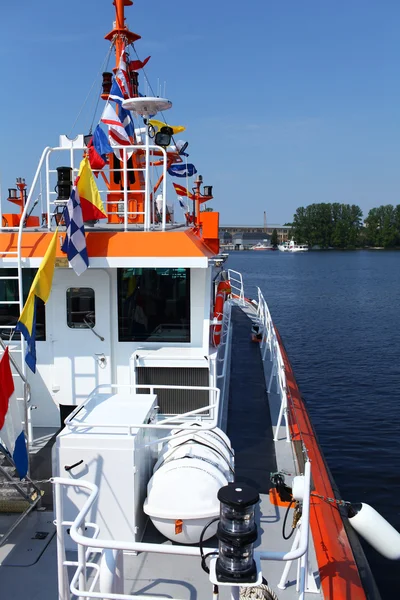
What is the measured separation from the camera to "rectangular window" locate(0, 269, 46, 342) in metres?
7.89

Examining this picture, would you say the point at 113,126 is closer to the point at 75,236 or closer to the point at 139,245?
the point at 139,245

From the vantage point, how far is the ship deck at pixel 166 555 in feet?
15.6

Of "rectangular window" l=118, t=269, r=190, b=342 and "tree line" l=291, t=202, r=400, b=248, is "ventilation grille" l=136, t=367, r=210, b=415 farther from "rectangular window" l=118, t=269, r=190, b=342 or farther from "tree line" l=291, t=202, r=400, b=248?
"tree line" l=291, t=202, r=400, b=248

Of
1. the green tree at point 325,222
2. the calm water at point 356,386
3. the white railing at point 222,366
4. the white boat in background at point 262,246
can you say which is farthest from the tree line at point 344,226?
the white railing at point 222,366

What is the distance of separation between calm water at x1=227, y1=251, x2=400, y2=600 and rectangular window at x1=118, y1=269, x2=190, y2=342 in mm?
5175

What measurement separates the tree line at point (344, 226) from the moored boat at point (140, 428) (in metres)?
139

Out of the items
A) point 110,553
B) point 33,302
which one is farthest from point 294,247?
point 110,553

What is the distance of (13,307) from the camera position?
809 cm

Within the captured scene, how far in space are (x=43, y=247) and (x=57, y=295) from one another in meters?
0.75

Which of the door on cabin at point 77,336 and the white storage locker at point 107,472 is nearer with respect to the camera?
the white storage locker at point 107,472

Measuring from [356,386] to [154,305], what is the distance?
42.5 feet

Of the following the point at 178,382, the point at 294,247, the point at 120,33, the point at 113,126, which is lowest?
the point at 178,382

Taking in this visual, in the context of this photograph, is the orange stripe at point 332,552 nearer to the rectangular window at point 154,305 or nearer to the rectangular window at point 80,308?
the rectangular window at point 154,305

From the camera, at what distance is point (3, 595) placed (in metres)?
4.67
